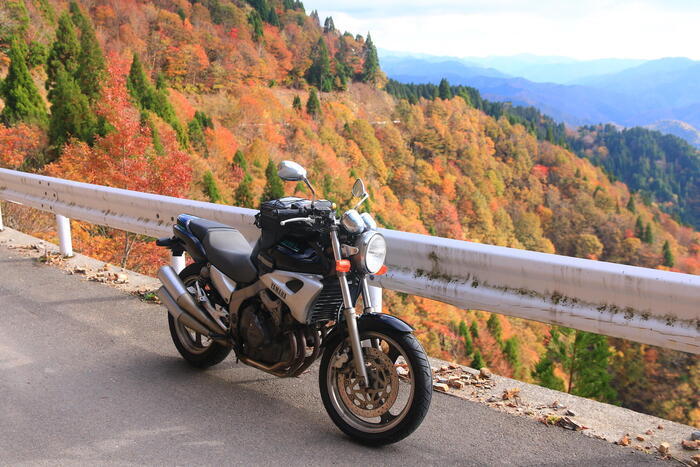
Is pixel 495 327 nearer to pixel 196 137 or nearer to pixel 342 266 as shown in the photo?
pixel 196 137

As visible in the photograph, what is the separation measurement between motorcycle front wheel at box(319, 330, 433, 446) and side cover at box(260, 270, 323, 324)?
0.26 metres

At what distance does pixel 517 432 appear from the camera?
3.60 meters

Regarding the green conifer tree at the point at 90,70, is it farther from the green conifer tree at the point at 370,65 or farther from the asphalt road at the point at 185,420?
the green conifer tree at the point at 370,65

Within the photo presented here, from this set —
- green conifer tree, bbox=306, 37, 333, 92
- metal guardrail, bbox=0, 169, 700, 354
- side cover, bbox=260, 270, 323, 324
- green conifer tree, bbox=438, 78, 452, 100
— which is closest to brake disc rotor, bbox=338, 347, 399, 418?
side cover, bbox=260, 270, 323, 324

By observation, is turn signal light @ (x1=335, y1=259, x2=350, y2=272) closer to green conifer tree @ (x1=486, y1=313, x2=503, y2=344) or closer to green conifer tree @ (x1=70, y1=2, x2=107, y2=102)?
green conifer tree @ (x1=70, y1=2, x2=107, y2=102)

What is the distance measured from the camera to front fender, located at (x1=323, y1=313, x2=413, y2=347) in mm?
3295

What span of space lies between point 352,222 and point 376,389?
0.89 meters

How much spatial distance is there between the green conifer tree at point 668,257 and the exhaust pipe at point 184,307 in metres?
107

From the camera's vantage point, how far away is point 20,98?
35.5 meters

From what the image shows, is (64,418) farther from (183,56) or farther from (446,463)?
(183,56)

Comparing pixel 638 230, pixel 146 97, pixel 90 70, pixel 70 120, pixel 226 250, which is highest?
pixel 90 70

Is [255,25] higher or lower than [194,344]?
higher

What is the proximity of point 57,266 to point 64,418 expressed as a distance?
375cm

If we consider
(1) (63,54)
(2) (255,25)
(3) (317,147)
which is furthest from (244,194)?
(2) (255,25)
